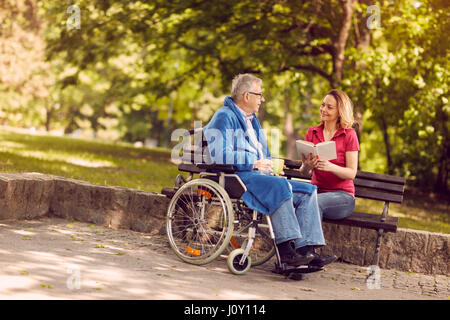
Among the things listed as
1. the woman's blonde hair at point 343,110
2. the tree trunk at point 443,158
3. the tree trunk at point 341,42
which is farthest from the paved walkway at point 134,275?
the tree trunk at point 443,158

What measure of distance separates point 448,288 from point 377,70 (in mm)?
7551

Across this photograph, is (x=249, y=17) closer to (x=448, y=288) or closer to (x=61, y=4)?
(x=61, y=4)

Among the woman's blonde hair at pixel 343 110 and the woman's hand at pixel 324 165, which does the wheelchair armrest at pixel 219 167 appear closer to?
the woman's hand at pixel 324 165

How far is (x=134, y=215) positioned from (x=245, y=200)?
6.94 ft

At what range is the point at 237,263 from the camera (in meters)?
5.43

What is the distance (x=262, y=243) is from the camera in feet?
21.5

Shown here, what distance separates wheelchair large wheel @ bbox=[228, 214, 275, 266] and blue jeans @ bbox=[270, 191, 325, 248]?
0.24 m

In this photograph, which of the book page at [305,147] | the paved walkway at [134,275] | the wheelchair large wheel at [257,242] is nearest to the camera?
the paved walkway at [134,275]

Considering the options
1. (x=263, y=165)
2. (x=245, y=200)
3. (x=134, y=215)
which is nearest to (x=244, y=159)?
(x=263, y=165)

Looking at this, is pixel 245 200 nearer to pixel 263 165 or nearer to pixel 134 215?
pixel 263 165

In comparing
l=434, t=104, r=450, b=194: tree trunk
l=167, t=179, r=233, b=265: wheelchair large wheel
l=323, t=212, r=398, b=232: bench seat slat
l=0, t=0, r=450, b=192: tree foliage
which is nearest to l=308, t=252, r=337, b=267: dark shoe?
l=323, t=212, r=398, b=232: bench seat slat

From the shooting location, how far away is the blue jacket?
5297 mm

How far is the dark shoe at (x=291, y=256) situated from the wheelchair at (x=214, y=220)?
0.05m

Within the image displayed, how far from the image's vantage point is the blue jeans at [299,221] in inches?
206
